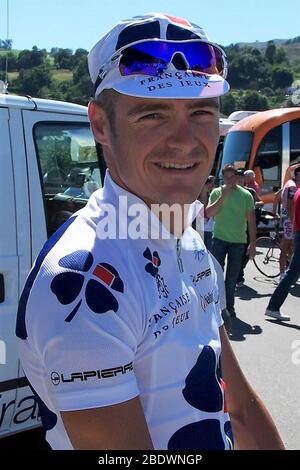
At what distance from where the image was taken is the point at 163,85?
3.62 ft

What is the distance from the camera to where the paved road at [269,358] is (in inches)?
143

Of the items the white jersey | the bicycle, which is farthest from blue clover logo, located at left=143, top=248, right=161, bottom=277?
the bicycle

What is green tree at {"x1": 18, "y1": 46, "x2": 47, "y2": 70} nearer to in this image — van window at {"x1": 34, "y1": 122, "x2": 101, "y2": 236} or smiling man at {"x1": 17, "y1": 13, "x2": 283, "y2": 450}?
van window at {"x1": 34, "y1": 122, "x2": 101, "y2": 236}

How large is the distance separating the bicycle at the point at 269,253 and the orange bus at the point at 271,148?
286 cm

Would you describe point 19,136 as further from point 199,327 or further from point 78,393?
point 78,393

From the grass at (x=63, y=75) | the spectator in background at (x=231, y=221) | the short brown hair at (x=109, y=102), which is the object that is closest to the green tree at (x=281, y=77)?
the grass at (x=63, y=75)

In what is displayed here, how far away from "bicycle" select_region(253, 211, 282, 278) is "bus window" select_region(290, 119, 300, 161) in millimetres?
3431

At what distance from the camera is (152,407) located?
108 centimetres

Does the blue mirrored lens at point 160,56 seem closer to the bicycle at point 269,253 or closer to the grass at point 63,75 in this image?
the bicycle at point 269,253

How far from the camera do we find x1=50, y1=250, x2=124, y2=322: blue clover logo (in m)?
0.95

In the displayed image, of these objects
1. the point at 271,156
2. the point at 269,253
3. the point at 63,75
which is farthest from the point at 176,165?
the point at 271,156

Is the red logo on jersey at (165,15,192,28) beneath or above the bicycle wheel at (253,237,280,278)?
above

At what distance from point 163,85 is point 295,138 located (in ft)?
44.0

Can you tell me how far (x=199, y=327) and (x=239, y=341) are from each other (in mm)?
4643
